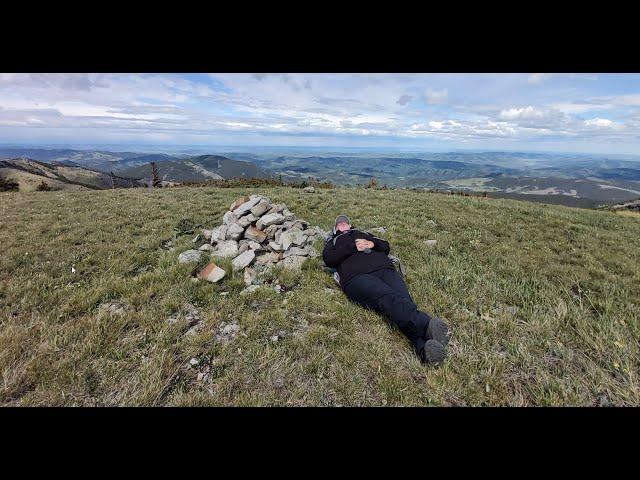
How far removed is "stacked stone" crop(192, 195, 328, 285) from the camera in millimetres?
6805

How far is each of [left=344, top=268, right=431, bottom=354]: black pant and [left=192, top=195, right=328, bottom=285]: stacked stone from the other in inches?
80.2

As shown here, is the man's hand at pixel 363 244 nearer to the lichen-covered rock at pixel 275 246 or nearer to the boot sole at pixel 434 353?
the boot sole at pixel 434 353

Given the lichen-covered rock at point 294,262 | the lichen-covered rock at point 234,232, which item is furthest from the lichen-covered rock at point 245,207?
the lichen-covered rock at point 294,262

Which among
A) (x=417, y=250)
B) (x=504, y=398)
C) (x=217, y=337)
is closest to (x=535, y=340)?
(x=504, y=398)

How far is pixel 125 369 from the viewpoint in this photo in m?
3.69

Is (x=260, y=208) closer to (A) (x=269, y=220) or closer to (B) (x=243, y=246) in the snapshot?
(A) (x=269, y=220)

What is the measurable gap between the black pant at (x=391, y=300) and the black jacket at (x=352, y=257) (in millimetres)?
133

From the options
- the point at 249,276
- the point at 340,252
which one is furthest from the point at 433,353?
the point at 249,276
